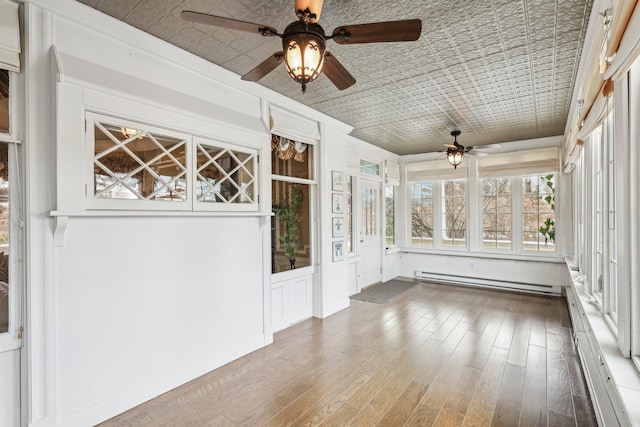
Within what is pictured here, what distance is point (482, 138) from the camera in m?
5.55

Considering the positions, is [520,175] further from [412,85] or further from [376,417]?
[376,417]

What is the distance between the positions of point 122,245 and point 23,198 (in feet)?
2.05

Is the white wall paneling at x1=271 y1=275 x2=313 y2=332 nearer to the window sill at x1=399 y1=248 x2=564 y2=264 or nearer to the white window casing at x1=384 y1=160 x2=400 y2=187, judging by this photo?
the white window casing at x1=384 y1=160 x2=400 y2=187

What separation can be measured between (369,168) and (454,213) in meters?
2.03

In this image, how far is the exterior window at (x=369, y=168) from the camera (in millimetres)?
5963

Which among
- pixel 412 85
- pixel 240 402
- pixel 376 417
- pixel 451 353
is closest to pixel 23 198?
pixel 240 402

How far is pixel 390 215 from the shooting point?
690 cm

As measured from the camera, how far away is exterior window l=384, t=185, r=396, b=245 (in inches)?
265

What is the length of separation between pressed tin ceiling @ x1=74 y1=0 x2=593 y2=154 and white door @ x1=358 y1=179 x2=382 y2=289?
5.98 feet

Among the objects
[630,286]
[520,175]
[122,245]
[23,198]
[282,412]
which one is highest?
[520,175]

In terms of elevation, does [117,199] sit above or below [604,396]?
above

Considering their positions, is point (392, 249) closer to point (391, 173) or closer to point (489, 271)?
point (391, 173)

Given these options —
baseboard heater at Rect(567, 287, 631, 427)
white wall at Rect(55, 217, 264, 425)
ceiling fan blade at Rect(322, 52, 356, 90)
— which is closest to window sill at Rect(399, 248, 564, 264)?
baseboard heater at Rect(567, 287, 631, 427)

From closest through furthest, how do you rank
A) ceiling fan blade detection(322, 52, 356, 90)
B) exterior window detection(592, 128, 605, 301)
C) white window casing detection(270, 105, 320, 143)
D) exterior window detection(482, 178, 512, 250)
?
ceiling fan blade detection(322, 52, 356, 90)
exterior window detection(592, 128, 605, 301)
white window casing detection(270, 105, 320, 143)
exterior window detection(482, 178, 512, 250)
